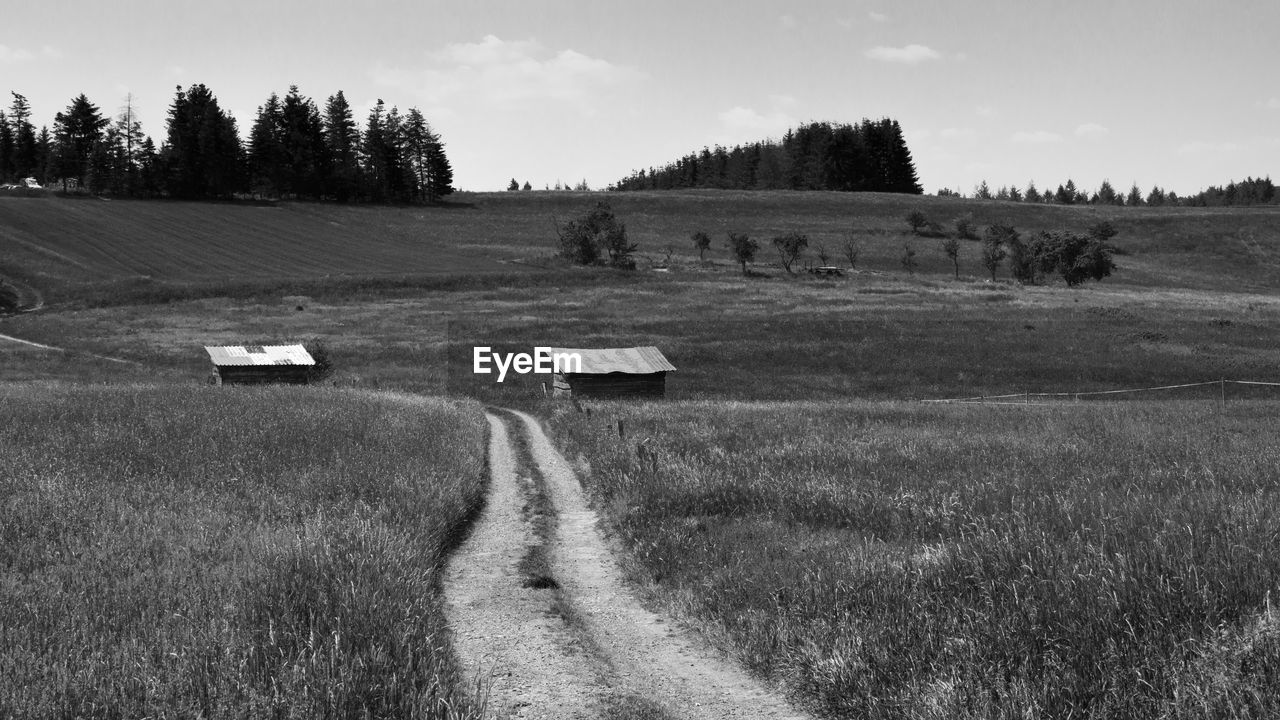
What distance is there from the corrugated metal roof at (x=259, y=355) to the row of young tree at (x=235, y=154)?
4117 inches

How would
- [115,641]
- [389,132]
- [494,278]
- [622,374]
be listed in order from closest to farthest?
[115,641] → [622,374] → [494,278] → [389,132]

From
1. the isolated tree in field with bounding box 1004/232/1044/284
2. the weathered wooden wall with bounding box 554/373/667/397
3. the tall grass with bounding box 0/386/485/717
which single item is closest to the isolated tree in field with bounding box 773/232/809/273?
the isolated tree in field with bounding box 1004/232/1044/284

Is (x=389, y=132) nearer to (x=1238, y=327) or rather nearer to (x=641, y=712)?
(x=1238, y=327)

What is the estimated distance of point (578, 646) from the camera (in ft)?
30.2

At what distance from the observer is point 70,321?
65562mm

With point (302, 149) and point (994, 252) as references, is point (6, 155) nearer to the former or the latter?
point (302, 149)

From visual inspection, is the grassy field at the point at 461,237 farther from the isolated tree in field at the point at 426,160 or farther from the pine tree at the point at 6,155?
the pine tree at the point at 6,155

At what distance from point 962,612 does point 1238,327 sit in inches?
2582

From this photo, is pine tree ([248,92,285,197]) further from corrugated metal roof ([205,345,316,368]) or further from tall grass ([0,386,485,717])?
tall grass ([0,386,485,717])

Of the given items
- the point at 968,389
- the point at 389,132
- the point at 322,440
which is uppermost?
the point at 389,132

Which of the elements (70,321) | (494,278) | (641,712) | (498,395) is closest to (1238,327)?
(498,395)

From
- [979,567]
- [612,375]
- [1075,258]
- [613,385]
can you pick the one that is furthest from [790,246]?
[979,567]

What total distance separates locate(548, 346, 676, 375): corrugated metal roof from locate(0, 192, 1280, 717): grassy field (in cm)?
268

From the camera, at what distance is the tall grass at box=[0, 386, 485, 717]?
6613mm
